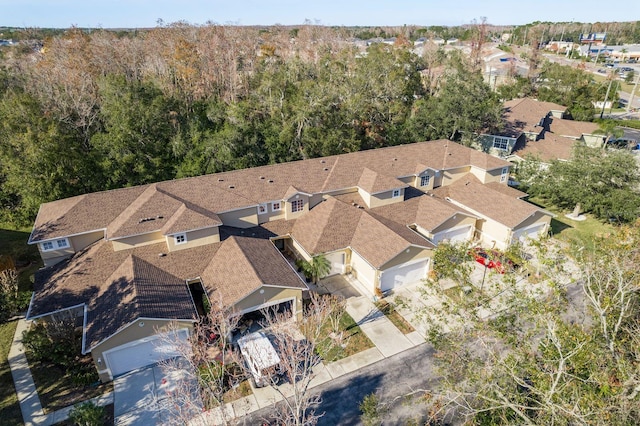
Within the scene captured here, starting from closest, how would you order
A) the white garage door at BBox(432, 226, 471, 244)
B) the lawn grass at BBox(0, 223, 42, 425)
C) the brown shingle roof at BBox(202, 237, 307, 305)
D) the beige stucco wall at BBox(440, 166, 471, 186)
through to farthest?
1. the lawn grass at BBox(0, 223, 42, 425)
2. the brown shingle roof at BBox(202, 237, 307, 305)
3. the white garage door at BBox(432, 226, 471, 244)
4. the beige stucco wall at BBox(440, 166, 471, 186)

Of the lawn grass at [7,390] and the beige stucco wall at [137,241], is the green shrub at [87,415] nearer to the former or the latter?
the lawn grass at [7,390]

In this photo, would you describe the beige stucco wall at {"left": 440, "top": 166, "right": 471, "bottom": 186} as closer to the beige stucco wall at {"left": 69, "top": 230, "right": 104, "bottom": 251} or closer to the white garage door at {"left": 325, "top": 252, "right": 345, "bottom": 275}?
the white garage door at {"left": 325, "top": 252, "right": 345, "bottom": 275}

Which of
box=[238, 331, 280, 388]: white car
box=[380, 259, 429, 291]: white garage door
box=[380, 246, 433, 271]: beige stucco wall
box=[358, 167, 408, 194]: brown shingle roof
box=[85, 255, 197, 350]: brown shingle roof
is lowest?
box=[380, 259, 429, 291]: white garage door

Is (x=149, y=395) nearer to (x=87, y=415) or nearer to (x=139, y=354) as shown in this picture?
(x=139, y=354)

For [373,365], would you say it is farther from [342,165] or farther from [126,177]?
[126,177]

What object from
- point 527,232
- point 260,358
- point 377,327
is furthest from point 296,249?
point 527,232

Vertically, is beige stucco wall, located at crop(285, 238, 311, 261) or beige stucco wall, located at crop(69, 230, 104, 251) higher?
beige stucco wall, located at crop(69, 230, 104, 251)

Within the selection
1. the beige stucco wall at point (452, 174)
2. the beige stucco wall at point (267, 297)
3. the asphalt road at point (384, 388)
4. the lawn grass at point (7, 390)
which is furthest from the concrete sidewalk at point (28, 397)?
the beige stucco wall at point (452, 174)

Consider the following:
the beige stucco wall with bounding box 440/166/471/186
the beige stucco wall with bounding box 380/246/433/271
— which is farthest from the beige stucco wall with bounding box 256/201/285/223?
the beige stucco wall with bounding box 440/166/471/186
